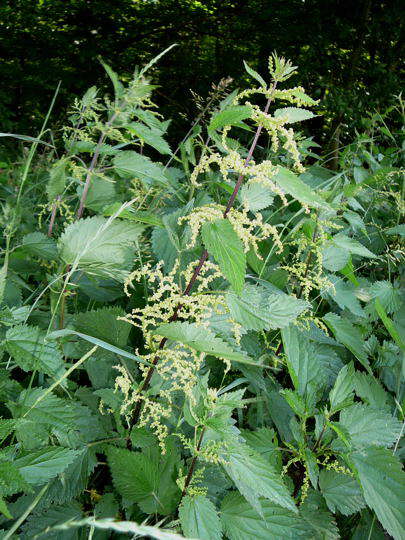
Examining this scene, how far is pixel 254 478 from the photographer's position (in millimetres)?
974

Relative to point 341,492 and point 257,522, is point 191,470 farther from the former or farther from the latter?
point 341,492

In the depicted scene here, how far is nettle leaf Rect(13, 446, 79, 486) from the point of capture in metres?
0.93

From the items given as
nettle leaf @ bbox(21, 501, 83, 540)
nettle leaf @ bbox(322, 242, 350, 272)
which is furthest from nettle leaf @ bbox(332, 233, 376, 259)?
nettle leaf @ bbox(21, 501, 83, 540)

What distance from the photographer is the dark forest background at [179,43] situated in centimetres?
562

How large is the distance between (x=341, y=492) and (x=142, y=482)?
522 millimetres

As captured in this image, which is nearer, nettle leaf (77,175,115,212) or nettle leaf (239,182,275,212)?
nettle leaf (239,182,275,212)

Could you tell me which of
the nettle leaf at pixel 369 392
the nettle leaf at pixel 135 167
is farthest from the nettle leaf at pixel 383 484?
the nettle leaf at pixel 135 167

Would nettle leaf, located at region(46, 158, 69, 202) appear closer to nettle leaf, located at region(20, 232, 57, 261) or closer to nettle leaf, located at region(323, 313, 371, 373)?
nettle leaf, located at region(20, 232, 57, 261)

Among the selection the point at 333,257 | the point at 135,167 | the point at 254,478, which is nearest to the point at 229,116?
the point at 135,167

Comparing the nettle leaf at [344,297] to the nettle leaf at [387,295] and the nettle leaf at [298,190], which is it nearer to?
the nettle leaf at [387,295]

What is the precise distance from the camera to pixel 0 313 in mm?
981

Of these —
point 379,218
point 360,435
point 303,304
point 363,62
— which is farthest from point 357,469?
point 363,62

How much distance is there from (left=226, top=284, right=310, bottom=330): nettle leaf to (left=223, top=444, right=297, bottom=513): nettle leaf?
0.84 feet

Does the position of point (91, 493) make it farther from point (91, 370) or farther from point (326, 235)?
point (326, 235)
